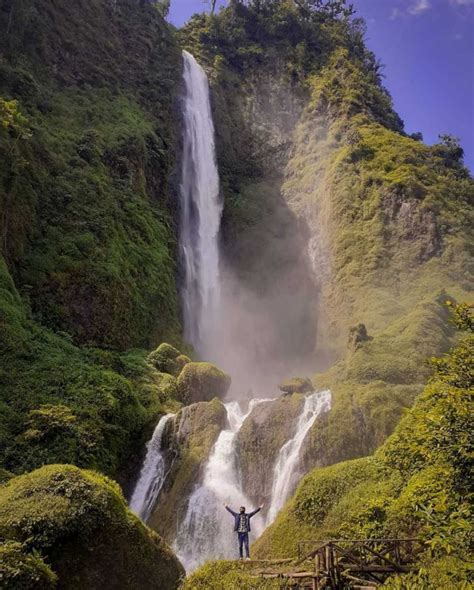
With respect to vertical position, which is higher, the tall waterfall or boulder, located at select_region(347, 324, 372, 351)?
the tall waterfall

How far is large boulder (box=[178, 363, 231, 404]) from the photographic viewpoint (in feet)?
79.9

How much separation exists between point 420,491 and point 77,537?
6508mm

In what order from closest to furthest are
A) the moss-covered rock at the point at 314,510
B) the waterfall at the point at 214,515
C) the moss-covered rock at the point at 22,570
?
the moss-covered rock at the point at 22,570, the moss-covered rock at the point at 314,510, the waterfall at the point at 214,515

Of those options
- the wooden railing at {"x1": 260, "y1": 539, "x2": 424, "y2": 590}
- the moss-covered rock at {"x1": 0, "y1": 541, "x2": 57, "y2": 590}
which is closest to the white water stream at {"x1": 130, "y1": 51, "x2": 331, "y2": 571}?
the wooden railing at {"x1": 260, "y1": 539, "x2": 424, "y2": 590}

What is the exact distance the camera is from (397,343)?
83.3ft

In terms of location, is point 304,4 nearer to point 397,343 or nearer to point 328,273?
point 328,273

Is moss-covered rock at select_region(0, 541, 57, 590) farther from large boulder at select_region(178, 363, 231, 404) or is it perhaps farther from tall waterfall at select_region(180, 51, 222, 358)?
tall waterfall at select_region(180, 51, 222, 358)

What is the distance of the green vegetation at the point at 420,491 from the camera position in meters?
6.67

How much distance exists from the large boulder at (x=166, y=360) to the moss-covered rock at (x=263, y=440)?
5644mm

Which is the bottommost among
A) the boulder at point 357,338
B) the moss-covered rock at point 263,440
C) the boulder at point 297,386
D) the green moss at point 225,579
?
the green moss at point 225,579

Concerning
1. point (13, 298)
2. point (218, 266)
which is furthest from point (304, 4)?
point (13, 298)

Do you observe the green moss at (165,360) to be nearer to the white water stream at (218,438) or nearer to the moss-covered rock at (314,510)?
the white water stream at (218,438)

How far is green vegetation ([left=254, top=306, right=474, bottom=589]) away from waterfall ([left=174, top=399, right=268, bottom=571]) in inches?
73.5

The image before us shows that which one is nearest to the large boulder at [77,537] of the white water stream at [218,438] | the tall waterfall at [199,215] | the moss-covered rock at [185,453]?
the white water stream at [218,438]
